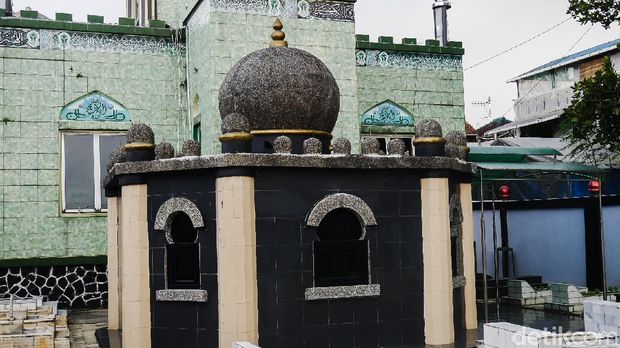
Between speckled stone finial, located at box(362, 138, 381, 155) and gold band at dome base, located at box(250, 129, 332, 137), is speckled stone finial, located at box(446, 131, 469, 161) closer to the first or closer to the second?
speckled stone finial, located at box(362, 138, 381, 155)

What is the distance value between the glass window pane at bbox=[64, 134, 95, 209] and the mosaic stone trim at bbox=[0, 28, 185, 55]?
2237 millimetres

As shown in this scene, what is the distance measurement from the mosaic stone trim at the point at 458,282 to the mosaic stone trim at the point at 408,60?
8751mm

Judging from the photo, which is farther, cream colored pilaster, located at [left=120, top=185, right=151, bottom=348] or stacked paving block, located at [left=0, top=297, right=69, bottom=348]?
stacked paving block, located at [left=0, top=297, right=69, bottom=348]

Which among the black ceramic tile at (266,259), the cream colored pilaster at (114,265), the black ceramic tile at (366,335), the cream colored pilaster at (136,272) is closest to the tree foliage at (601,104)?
the black ceramic tile at (366,335)

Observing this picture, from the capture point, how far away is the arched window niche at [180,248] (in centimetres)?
1221

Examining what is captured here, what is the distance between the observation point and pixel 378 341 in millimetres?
12547

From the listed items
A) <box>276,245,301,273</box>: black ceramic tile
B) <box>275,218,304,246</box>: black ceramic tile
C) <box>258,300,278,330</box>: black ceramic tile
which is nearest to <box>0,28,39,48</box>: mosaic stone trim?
<box>275,218,304,246</box>: black ceramic tile

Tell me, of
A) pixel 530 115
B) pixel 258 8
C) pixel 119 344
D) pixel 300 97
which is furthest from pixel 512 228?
pixel 530 115

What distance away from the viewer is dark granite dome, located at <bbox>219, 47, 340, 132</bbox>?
13.3 meters

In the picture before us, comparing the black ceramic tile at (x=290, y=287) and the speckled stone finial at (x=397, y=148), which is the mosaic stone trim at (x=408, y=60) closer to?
the speckled stone finial at (x=397, y=148)

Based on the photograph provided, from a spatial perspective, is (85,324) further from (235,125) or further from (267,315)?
(235,125)

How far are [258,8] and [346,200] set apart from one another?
7.82 metres

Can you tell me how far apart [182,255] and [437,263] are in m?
4.23

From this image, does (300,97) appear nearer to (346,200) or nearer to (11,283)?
(346,200)
